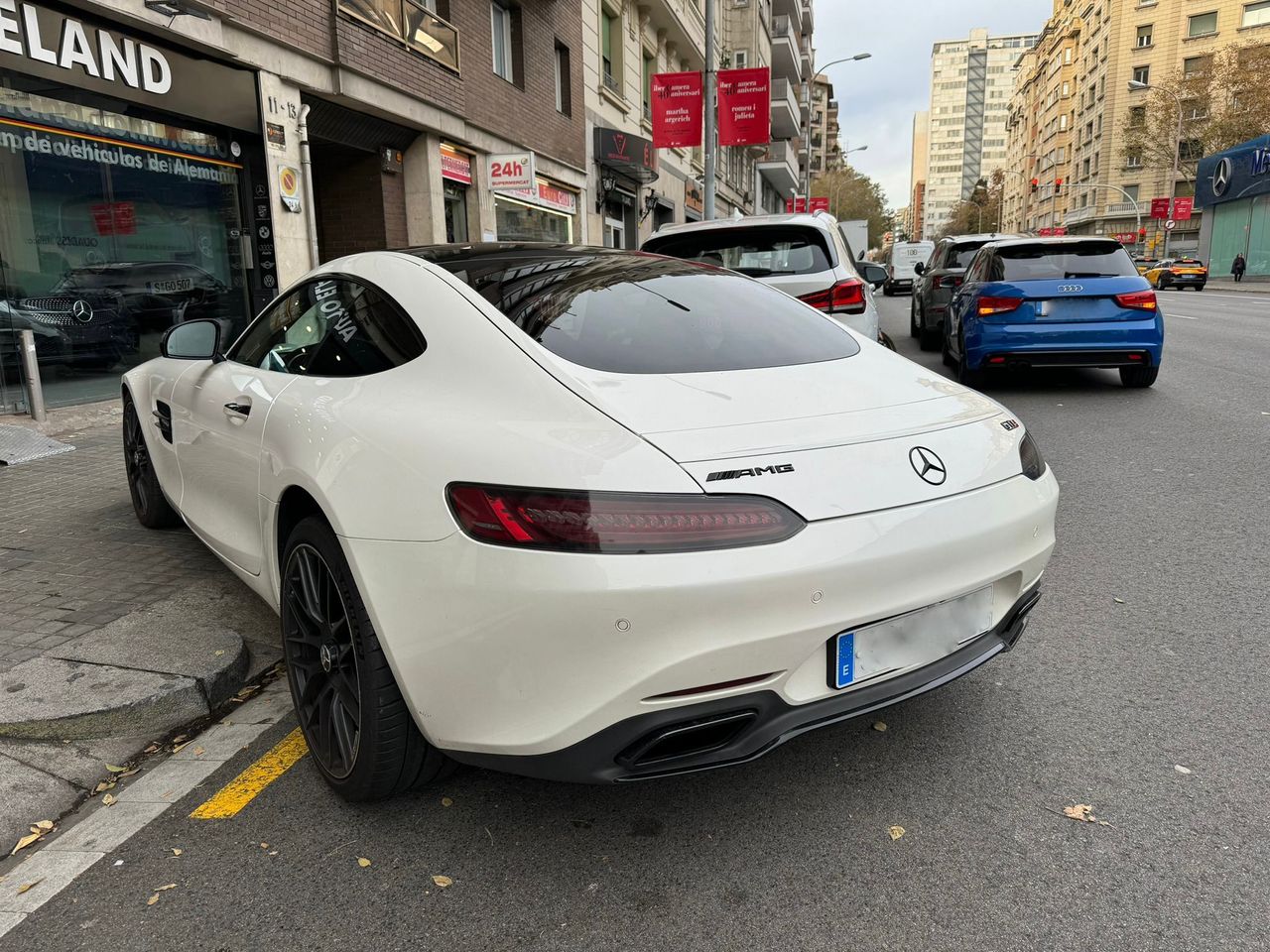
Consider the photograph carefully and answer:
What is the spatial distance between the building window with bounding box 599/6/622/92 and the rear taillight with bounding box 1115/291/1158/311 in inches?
619

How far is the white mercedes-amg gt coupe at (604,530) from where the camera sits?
182 cm

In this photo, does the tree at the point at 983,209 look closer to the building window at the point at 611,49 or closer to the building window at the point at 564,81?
the building window at the point at 611,49

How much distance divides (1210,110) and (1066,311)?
206 feet

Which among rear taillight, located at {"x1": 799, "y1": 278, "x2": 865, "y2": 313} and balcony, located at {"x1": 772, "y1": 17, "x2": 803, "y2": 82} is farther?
balcony, located at {"x1": 772, "y1": 17, "x2": 803, "y2": 82}

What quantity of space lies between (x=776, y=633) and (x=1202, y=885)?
3.62 ft

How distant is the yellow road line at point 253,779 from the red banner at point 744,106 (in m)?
17.9

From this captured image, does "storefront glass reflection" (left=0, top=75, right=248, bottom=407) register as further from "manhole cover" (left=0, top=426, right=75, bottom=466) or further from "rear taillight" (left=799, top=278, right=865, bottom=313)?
"rear taillight" (left=799, top=278, right=865, bottom=313)

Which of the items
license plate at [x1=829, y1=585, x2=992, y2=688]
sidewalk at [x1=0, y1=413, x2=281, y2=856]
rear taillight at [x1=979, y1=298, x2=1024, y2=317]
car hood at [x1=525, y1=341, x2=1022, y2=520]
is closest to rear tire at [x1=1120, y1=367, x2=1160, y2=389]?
rear taillight at [x1=979, y1=298, x2=1024, y2=317]

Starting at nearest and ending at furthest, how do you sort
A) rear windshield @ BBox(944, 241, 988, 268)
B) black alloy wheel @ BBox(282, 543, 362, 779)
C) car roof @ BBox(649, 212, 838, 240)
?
Answer: black alloy wheel @ BBox(282, 543, 362, 779), car roof @ BBox(649, 212, 838, 240), rear windshield @ BBox(944, 241, 988, 268)

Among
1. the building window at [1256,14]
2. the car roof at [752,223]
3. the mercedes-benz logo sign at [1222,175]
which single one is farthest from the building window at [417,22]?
the building window at [1256,14]

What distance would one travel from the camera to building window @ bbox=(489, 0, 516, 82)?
16062 millimetres

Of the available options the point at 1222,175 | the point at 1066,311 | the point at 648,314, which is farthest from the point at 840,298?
the point at 1222,175

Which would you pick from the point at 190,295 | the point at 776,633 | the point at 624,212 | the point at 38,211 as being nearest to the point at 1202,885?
the point at 776,633

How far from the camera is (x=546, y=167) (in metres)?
17.8
